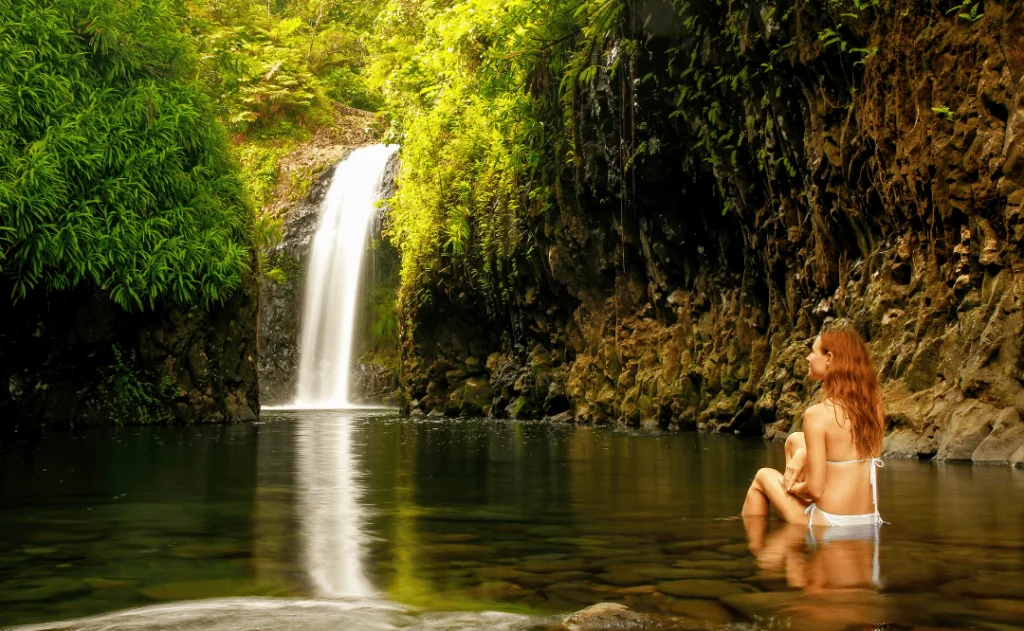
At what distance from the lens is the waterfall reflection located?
15.6 ft

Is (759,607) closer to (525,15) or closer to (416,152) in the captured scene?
(525,15)

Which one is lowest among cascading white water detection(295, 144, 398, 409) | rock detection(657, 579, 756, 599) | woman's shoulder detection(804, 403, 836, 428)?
rock detection(657, 579, 756, 599)

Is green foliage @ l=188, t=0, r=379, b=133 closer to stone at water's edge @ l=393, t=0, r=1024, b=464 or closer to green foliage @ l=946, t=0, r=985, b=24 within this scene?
stone at water's edge @ l=393, t=0, r=1024, b=464

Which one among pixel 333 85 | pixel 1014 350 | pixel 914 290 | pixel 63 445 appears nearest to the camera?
pixel 1014 350

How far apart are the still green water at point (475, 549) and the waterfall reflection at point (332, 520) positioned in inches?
1.0

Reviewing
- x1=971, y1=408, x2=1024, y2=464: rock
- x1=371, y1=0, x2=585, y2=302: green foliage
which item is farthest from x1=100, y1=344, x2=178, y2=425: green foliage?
x1=971, y1=408, x2=1024, y2=464: rock

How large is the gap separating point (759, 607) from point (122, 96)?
15888 mm

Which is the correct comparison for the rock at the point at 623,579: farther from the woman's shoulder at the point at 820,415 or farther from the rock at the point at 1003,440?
the rock at the point at 1003,440

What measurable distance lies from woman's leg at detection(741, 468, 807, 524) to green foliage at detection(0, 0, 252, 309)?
37.7 ft

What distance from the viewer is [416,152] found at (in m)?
28.4

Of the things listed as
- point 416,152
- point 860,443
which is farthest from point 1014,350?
point 416,152

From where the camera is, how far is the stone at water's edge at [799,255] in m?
11.1

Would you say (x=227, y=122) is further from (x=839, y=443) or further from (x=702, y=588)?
(x=702, y=588)

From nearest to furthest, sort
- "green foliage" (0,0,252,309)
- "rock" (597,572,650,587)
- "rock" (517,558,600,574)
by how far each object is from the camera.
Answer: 1. "rock" (597,572,650,587)
2. "rock" (517,558,600,574)
3. "green foliage" (0,0,252,309)
